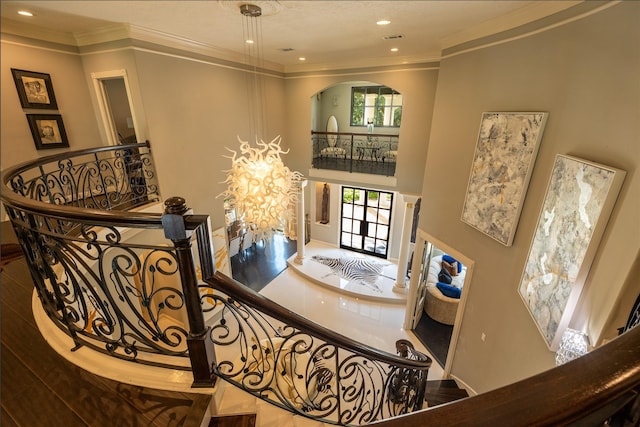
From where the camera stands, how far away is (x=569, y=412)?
0.43 metres

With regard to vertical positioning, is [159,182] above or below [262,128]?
below

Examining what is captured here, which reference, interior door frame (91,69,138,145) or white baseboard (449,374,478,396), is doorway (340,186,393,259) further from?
interior door frame (91,69,138,145)

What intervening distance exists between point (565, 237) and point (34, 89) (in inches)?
259

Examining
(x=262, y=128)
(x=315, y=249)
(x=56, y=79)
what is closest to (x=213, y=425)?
(x=56, y=79)

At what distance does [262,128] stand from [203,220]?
18.8 ft

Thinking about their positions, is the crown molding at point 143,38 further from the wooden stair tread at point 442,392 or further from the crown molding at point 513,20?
the wooden stair tread at point 442,392

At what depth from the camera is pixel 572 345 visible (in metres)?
1.96

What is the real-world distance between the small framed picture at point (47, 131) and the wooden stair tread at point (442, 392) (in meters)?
6.80

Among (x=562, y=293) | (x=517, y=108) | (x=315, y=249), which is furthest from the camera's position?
(x=315, y=249)

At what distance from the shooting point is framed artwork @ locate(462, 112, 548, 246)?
288 cm

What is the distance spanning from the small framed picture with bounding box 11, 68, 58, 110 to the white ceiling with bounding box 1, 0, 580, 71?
621 mm

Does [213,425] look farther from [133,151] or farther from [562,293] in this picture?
[133,151]

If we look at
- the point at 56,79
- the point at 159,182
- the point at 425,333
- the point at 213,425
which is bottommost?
the point at 425,333

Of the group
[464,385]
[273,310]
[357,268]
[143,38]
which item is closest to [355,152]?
[357,268]
